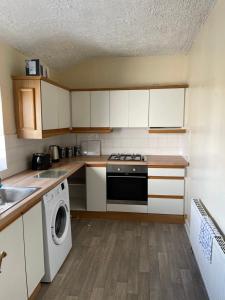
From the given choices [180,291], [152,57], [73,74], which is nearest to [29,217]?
[180,291]

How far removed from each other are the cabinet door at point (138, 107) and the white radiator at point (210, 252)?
1.61 metres

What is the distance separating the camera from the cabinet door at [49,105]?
2514 millimetres

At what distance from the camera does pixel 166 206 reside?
317cm

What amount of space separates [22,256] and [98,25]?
88.4 inches

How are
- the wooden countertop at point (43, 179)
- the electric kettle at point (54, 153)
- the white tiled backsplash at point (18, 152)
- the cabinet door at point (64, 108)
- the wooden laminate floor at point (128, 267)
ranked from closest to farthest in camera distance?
the wooden countertop at point (43, 179) → the wooden laminate floor at point (128, 267) → the white tiled backsplash at point (18, 152) → the cabinet door at point (64, 108) → the electric kettle at point (54, 153)

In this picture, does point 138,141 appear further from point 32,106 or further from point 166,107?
point 32,106

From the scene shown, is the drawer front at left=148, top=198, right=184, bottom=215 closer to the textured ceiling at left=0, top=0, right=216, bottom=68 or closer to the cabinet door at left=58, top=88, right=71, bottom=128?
the cabinet door at left=58, top=88, right=71, bottom=128

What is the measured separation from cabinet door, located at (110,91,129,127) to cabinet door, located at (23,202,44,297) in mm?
1924

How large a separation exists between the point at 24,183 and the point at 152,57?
2646 mm

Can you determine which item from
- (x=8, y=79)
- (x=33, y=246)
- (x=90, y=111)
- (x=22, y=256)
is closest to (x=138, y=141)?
(x=90, y=111)

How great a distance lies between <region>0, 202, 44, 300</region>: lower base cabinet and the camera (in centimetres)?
144

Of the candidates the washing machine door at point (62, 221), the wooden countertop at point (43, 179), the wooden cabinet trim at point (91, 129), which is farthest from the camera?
the wooden cabinet trim at point (91, 129)

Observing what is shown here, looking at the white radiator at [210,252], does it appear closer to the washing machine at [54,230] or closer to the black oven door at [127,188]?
the black oven door at [127,188]

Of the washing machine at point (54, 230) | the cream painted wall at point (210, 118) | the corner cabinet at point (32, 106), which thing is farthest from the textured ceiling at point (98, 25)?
the washing machine at point (54, 230)
